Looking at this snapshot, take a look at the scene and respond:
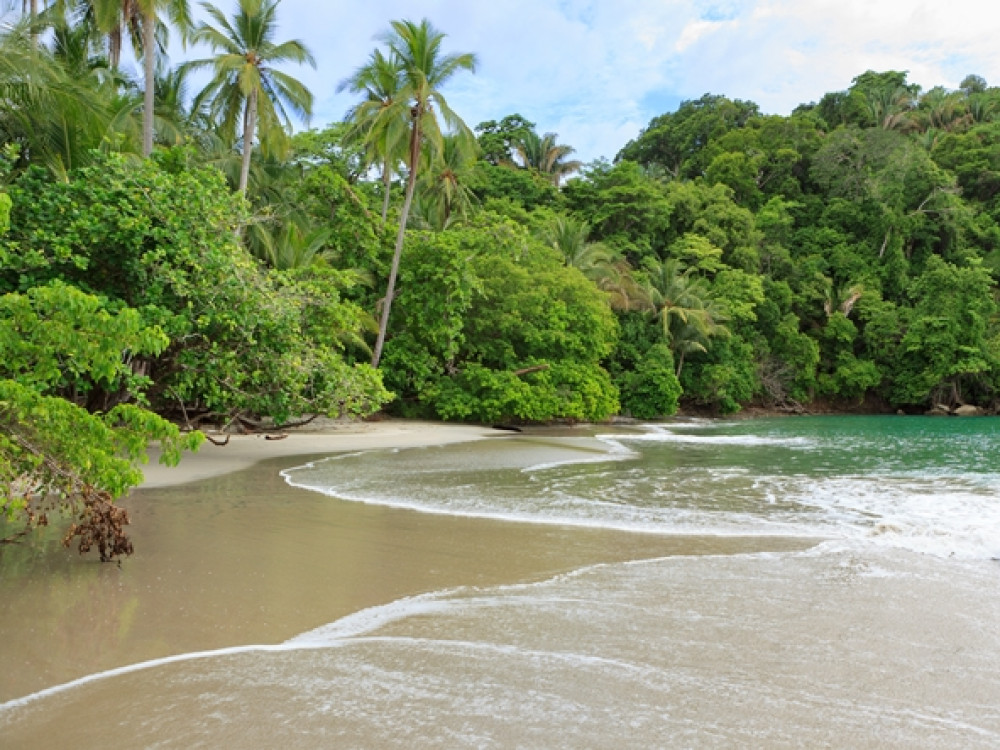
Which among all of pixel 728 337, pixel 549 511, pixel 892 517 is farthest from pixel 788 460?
pixel 728 337

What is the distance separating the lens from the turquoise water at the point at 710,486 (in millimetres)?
7312

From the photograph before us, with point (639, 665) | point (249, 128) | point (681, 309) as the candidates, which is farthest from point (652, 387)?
point (639, 665)

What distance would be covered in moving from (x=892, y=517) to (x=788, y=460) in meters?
6.74

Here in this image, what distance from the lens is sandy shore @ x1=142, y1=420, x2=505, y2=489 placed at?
1027 centimetres

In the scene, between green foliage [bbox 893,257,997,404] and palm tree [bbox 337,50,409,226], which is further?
green foliage [bbox 893,257,997,404]

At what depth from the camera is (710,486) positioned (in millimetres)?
10438

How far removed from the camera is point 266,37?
60.2ft

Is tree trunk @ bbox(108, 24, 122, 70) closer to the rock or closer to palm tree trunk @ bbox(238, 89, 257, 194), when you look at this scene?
palm tree trunk @ bbox(238, 89, 257, 194)

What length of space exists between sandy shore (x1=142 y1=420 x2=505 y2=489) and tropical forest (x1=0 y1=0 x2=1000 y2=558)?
734 mm

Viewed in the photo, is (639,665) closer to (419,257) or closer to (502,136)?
(419,257)

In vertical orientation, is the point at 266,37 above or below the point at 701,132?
below

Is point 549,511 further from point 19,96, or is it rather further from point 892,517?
point 19,96

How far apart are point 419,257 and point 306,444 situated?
8827 mm

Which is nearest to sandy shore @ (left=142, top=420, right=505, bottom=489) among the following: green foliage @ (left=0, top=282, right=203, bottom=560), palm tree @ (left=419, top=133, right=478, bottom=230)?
green foliage @ (left=0, top=282, right=203, bottom=560)
